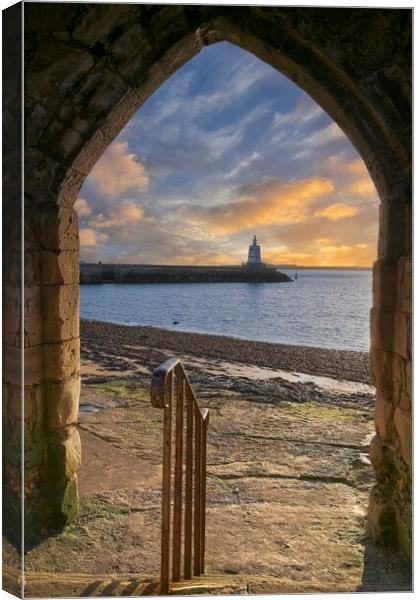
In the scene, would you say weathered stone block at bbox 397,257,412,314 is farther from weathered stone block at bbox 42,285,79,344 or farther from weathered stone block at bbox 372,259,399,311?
weathered stone block at bbox 42,285,79,344

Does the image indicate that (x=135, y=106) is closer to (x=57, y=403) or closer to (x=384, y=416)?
(x=57, y=403)

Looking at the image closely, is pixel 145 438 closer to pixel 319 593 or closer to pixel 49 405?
pixel 49 405

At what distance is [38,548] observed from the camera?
3.04m

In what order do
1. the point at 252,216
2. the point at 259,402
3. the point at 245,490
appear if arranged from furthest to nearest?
the point at 252,216, the point at 259,402, the point at 245,490

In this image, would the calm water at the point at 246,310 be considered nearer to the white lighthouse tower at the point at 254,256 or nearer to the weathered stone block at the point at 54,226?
the white lighthouse tower at the point at 254,256

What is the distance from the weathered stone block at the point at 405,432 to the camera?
2.65 meters

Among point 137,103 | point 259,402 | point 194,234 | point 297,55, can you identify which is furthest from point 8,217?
point 194,234

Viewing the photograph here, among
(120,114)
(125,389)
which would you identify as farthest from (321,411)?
(120,114)

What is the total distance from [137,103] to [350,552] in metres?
3.23

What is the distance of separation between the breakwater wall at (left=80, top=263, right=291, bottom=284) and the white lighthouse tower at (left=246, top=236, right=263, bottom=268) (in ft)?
1.44

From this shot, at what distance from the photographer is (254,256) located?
40.5 m

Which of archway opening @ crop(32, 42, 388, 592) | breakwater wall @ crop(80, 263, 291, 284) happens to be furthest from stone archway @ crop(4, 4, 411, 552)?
breakwater wall @ crop(80, 263, 291, 284)

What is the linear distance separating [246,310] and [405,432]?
98.4 feet

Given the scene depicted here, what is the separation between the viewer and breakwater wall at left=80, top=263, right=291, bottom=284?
41.6 m
